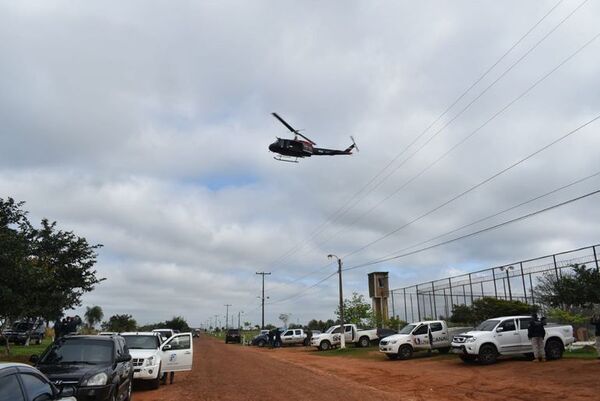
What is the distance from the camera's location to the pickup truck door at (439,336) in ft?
99.3

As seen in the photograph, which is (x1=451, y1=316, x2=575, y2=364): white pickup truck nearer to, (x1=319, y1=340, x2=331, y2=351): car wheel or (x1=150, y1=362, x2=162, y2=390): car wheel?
(x1=150, y1=362, x2=162, y2=390): car wheel

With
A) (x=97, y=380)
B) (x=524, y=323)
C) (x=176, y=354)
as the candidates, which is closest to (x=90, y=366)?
(x=97, y=380)

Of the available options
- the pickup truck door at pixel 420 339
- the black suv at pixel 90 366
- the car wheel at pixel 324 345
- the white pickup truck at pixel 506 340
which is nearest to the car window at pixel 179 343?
the black suv at pixel 90 366

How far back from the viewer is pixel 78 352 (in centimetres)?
1172

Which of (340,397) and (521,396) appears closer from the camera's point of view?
(340,397)

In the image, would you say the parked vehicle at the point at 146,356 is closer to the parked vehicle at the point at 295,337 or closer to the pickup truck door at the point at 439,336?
the pickup truck door at the point at 439,336

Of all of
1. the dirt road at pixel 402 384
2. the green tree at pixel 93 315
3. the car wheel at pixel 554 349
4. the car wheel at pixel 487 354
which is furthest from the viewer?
the green tree at pixel 93 315

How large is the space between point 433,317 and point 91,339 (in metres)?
34.9

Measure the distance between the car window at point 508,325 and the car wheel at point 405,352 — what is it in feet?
23.2

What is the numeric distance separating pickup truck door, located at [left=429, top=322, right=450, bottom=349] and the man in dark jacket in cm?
782

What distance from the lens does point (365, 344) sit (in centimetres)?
4328

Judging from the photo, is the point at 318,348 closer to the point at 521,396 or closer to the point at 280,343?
the point at 280,343

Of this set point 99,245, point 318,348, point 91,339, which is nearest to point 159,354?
point 91,339

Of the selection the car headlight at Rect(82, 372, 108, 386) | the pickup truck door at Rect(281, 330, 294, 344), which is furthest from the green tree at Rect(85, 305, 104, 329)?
→ the car headlight at Rect(82, 372, 108, 386)
